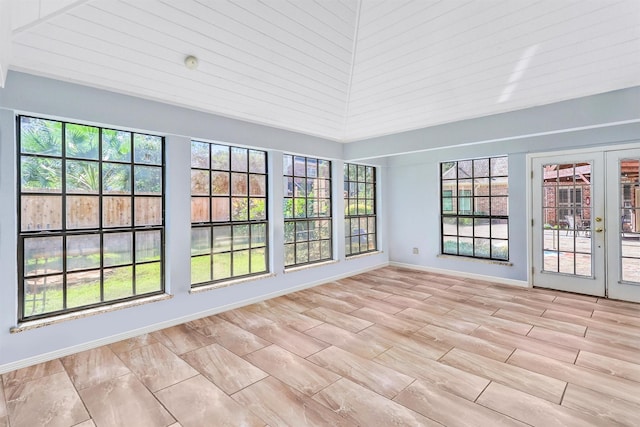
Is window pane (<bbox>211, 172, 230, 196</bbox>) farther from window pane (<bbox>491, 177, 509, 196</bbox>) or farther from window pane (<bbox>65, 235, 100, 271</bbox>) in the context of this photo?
window pane (<bbox>491, 177, 509, 196</bbox>)

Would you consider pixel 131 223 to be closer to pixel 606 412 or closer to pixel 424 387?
pixel 424 387

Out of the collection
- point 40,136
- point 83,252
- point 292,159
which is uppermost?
point 292,159

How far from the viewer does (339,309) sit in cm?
416

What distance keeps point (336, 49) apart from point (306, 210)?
2.66 meters

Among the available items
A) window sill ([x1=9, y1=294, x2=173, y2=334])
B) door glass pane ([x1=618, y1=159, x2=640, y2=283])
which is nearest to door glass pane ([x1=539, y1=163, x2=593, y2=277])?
door glass pane ([x1=618, y1=159, x2=640, y2=283])

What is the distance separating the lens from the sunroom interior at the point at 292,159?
2625 millimetres

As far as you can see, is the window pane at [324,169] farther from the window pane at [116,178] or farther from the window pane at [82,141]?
the window pane at [82,141]

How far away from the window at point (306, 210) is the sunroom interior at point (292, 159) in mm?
40

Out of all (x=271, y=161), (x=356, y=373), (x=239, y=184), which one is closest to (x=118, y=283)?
(x=239, y=184)

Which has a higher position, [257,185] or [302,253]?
[257,185]

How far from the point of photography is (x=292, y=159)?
5.10 m

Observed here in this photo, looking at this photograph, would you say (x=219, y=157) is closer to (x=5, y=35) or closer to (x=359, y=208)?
(x=5, y=35)

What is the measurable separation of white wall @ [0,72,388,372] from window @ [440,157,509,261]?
2.37 meters

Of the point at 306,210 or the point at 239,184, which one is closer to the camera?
the point at 239,184
